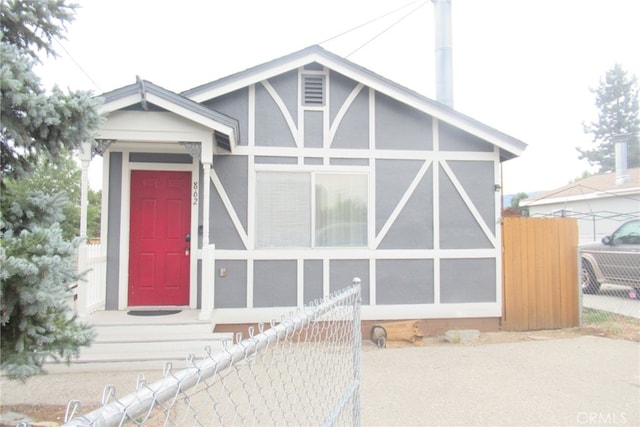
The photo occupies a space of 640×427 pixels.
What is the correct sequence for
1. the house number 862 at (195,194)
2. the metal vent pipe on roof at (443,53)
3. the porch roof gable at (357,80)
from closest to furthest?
the porch roof gable at (357,80) < the house number 862 at (195,194) < the metal vent pipe on roof at (443,53)

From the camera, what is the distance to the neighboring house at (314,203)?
22.1ft

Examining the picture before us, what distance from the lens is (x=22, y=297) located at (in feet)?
9.18

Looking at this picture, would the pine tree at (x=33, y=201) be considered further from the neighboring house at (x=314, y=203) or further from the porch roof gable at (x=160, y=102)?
the neighboring house at (x=314, y=203)

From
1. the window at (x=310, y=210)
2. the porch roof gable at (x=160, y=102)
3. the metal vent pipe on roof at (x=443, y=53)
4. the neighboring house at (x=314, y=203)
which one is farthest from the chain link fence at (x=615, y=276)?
the porch roof gable at (x=160, y=102)

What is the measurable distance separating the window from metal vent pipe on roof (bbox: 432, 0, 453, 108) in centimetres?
431

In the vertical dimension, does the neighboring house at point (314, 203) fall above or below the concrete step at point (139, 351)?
above

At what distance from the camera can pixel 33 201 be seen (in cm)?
309

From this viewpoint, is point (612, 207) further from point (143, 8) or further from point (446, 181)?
point (143, 8)

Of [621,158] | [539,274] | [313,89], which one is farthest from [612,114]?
[313,89]

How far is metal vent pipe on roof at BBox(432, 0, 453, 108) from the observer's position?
10000 millimetres

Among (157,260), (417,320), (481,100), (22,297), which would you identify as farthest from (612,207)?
(22,297)

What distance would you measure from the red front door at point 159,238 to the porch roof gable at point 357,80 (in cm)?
156

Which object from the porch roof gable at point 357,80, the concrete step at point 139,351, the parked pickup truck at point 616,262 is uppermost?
the porch roof gable at point 357,80

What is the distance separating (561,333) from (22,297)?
25.3 feet
